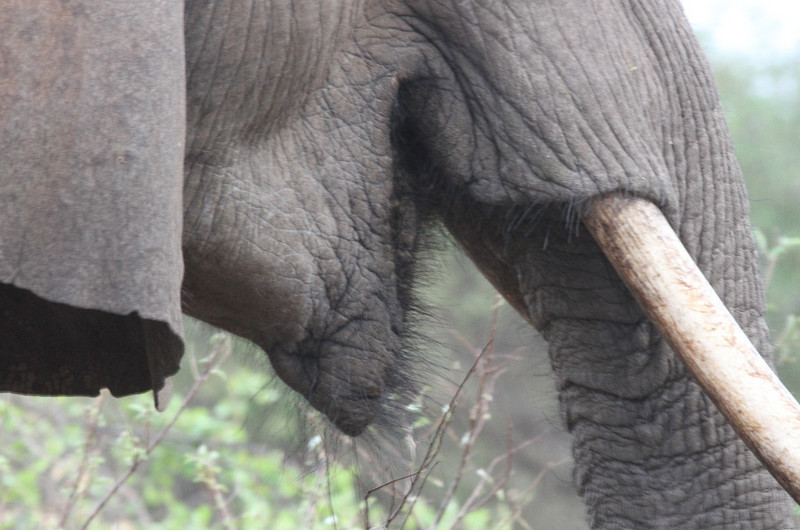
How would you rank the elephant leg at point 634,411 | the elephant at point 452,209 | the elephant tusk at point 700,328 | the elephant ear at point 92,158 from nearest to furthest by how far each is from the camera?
the elephant ear at point 92,158 → the elephant tusk at point 700,328 → the elephant at point 452,209 → the elephant leg at point 634,411

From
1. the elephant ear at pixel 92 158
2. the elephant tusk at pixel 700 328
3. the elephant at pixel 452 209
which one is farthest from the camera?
the elephant at pixel 452 209

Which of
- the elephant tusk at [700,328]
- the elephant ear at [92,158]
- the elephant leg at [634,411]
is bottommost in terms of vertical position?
the elephant ear at [92,158]

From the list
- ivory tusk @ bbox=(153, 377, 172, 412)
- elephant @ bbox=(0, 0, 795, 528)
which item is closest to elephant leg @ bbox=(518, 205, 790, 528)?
elephant @ bbox=(0, 0, 795, 528)

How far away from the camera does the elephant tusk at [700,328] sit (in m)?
1.57

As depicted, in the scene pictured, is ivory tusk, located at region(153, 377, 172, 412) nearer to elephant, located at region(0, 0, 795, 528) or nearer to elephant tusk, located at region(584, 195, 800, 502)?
elephant, located at region(0, 0, 795, 528)

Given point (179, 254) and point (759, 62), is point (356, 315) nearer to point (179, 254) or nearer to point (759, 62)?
point (179, 254)

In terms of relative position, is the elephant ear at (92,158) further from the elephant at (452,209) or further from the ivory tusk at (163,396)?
the ivory tusk at (163,396)

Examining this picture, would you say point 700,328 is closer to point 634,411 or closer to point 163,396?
point 634,411

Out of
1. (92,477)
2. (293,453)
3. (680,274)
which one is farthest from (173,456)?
(680,274)

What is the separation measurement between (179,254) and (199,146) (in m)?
0.35

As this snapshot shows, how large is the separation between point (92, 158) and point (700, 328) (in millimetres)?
894

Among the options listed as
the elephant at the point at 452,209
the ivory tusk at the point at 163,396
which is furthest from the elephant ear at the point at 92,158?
the ivory tusk at the point at 163,396

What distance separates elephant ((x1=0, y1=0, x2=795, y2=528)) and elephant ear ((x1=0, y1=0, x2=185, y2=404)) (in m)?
0.05

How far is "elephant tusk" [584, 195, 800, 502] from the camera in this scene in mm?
1566
